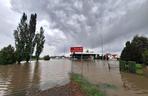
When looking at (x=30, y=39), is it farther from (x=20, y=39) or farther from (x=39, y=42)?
(x=39, y=42)

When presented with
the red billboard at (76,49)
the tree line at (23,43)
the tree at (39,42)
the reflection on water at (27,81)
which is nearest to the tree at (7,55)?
the tree line at (23,43)

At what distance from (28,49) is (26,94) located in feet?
214

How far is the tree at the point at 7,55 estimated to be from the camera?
7556cm

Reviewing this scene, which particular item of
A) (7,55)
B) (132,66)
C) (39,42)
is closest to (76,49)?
(132,66)

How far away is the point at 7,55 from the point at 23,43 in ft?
22.4

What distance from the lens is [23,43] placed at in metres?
81.9

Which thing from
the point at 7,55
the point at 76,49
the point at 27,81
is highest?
the point at 7,55

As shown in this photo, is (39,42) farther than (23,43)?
Yes

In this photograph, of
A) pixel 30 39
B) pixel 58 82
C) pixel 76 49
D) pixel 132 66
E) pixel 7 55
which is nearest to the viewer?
pixel 76 49

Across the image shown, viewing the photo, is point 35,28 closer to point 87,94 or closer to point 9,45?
point 9,45

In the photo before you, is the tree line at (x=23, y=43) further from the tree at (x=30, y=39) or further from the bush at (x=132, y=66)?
the bush at (x=132, y=66)

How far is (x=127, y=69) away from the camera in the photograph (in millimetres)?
55094

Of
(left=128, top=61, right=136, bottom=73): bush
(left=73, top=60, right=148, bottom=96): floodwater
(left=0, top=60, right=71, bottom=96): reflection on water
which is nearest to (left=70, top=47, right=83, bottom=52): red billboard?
(left=0, top=60, right=71, bottom=96): reflection on water

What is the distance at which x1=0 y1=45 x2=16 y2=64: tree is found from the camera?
2975 inches
